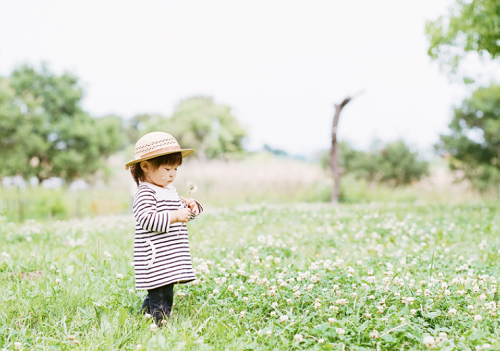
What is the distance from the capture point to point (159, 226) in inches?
114

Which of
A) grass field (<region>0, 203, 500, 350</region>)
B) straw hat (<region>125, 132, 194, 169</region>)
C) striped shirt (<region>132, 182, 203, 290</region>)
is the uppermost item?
straw hat (<region>125, 132, 194, 169</region>)

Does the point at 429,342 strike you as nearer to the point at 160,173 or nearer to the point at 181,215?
the point at 181,215

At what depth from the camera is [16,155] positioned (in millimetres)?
21219

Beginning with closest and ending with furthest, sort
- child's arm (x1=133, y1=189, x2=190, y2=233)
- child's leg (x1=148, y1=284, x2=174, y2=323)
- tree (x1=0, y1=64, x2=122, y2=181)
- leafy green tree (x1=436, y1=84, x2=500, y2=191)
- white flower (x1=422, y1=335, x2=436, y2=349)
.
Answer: white flower (x1=422, y1=335, x2=436, y2=349) → child's arm (x1=133, y1=189, x2=190, y2=233) → child's leg (x1=148, y1=284, x2=174, y2=323) → leafy green tree (x1=436, y1=84, x2=500, y2=191) → tree (x1=0, y1=64, x2=122, y2=181)

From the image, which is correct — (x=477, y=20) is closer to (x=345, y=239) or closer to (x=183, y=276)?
(x=345, y=239)

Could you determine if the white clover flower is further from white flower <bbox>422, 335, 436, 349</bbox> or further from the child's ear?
the child's ear

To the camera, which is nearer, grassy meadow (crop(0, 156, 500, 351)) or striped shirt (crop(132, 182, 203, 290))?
grassy meadow (crop(0, 156, 500, 351))

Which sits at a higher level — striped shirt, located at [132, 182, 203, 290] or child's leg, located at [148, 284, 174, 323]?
Result: striped shirt, located at [132, 182, 203, 290]

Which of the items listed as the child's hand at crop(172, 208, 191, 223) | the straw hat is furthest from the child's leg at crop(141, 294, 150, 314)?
the straw hat

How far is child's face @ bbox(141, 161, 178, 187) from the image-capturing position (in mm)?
3074

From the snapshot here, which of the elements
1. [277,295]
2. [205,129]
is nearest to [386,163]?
[277,295]

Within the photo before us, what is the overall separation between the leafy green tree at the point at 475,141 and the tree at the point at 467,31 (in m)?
8.21

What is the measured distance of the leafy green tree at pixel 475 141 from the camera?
19.2 metres

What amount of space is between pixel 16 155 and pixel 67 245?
17.9 meters
